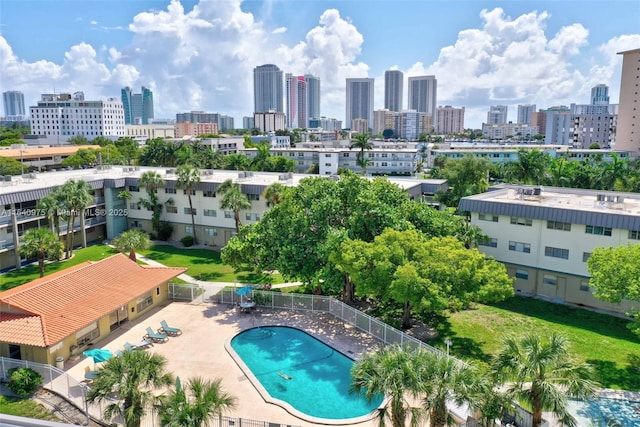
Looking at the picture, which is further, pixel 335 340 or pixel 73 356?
pixel 335 340

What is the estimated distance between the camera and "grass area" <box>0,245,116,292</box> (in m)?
40.9

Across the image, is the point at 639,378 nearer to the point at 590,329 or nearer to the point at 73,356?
the point at 590,329

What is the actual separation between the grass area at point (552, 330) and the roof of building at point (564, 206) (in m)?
6.47

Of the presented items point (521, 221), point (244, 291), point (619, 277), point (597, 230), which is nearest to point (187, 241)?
point (244, 291)

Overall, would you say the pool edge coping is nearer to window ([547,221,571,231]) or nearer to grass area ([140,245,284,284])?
grass area ([140,245,284,284])

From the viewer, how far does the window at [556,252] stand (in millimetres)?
36094

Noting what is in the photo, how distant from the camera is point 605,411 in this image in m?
21.6

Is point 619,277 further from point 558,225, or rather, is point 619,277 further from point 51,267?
point 51,267

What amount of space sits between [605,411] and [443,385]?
9.94 m

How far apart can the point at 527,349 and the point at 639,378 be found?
1141 centimetres

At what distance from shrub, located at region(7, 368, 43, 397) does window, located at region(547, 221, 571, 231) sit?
34244 millimetres

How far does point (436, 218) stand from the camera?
3531 centimetres

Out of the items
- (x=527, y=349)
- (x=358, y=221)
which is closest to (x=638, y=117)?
(x=358, y=221)

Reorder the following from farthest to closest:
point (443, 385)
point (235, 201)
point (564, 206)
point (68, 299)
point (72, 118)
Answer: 1. point (72, 118)
2. point (235, 201)
3. point (564, 206)
4. point (68, 299)
5. point (443, 385)
